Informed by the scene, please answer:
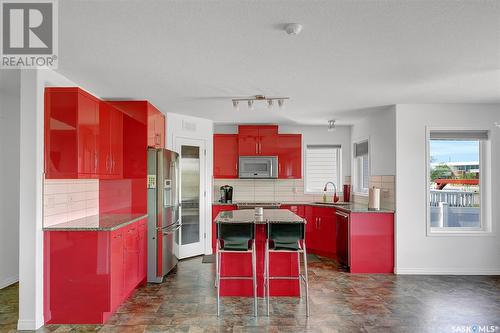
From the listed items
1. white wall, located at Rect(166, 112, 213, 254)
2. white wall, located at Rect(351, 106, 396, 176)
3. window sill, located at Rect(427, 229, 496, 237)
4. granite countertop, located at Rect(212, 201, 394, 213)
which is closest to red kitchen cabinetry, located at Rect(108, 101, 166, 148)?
white wall, located at Rect(166, 112, 213, 254)

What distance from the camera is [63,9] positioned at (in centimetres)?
221

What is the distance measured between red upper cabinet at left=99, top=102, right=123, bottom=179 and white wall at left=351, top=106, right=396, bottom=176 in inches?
147

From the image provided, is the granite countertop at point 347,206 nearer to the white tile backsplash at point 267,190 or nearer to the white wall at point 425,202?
the white tile backsplash at point 267,190

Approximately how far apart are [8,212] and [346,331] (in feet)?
14.2

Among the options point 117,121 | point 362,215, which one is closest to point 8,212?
point 117,121

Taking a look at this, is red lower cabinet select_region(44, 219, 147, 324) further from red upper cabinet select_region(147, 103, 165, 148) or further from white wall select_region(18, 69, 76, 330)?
red upper cabinet select_region(147, 103, 165, 148)

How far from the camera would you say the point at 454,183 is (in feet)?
17.1

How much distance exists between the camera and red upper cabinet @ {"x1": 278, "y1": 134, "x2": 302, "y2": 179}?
6832mm

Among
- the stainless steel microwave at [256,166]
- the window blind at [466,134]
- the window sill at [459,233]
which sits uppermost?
the window blind at [466,134]

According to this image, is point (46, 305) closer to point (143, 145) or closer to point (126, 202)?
point (126, 202)

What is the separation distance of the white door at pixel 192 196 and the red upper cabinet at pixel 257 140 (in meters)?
0.80

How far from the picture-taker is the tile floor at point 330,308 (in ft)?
10.6

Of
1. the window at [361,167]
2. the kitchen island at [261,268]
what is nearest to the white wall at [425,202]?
the window at [361,167]

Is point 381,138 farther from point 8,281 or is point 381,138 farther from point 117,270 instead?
point 8,281
